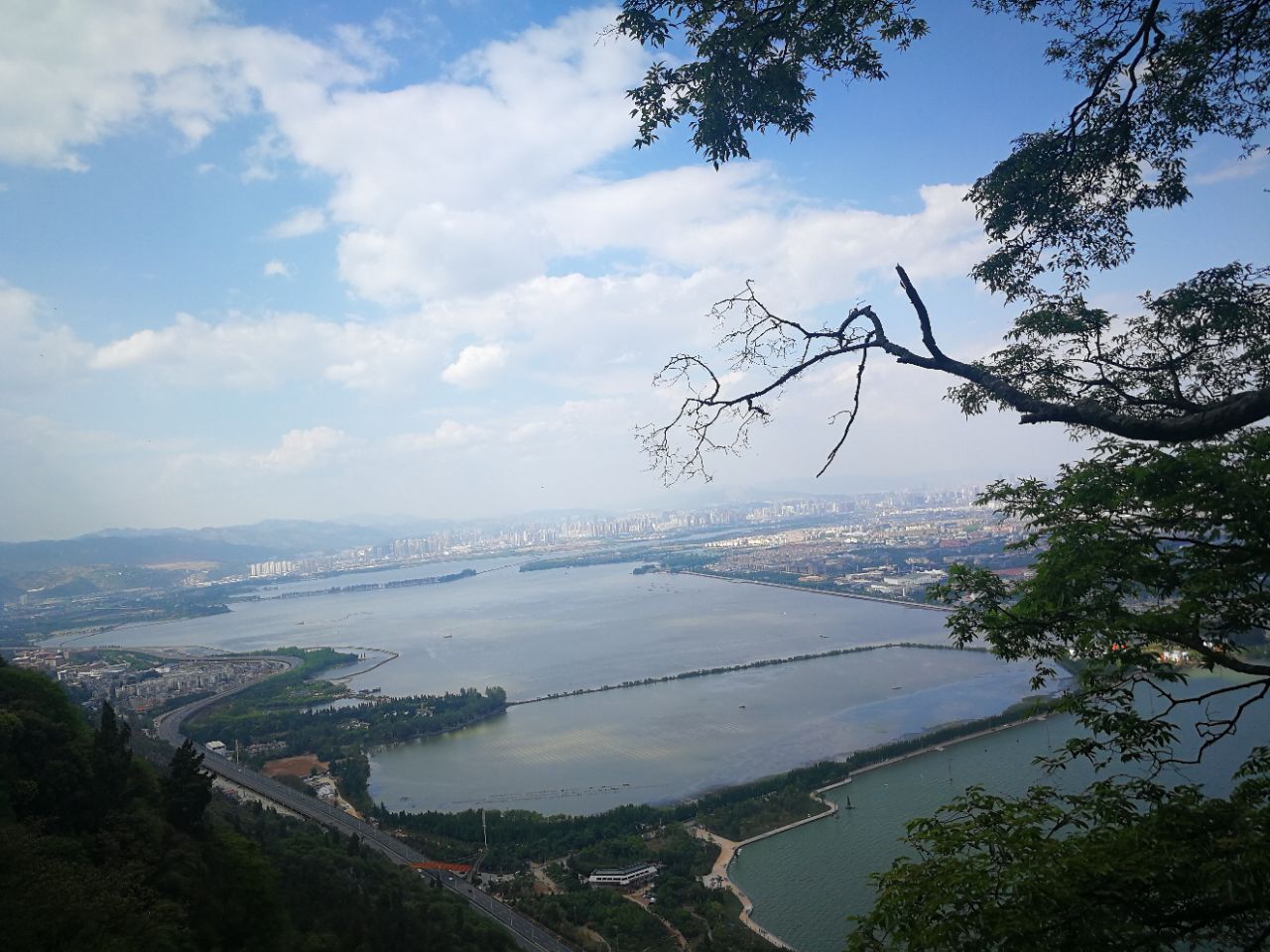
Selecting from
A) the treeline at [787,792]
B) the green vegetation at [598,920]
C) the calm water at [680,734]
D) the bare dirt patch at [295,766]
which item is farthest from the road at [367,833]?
the treeline at [787,792]

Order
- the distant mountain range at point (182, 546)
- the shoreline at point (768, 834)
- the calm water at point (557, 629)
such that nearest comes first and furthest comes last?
1. the shoreline at point (768, 834)
2. the calm water at point (557, 629)
3. the distant mountain range at point (182, 546)

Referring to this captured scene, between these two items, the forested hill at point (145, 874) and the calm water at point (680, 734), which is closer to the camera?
the forested hill at point (145, 874)

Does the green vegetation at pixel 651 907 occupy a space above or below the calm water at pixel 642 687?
above

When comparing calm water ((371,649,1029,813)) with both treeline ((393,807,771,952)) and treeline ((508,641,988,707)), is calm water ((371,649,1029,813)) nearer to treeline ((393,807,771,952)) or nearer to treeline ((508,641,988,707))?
treeline ((508,641,988,707))

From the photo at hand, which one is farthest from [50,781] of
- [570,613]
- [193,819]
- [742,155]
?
[570,613]

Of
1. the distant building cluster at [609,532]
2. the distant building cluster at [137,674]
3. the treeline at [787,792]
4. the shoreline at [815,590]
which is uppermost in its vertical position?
the distant building cluster at [609,532]

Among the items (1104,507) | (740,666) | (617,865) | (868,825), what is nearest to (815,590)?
(740,666)

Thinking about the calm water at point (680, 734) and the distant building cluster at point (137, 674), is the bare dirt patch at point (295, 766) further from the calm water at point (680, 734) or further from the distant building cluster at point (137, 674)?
the distant building cluster at point (137, 674)
